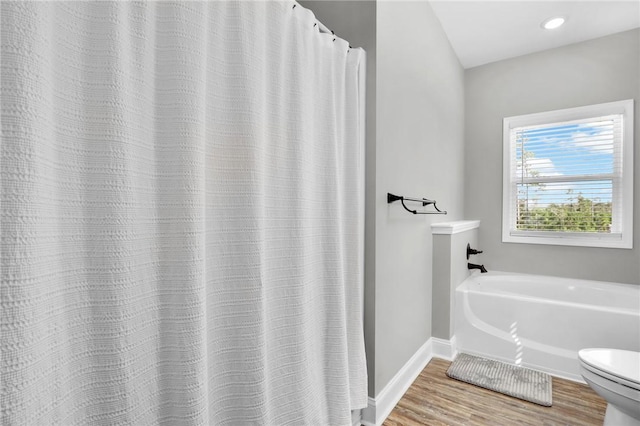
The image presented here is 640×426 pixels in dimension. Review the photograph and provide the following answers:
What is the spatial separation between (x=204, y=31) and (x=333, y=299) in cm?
104

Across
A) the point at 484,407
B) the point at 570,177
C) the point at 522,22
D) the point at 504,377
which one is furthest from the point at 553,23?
the point at 484,407

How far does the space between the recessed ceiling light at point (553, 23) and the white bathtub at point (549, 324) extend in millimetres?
2146

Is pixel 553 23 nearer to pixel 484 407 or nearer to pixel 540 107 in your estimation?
pixel 540 107

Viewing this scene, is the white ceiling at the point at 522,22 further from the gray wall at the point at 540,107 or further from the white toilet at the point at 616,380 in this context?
the white toilet at the point at 616,380

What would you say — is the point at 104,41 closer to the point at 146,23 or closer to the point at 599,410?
the point at 146,23

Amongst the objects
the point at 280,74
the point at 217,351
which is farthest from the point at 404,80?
the point at 217,351

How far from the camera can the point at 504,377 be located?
198 centimetres

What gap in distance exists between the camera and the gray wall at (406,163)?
1.62 metres

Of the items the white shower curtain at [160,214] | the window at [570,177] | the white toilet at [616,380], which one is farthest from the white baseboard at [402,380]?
the window at [570,177]

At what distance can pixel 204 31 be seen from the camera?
0.84 m

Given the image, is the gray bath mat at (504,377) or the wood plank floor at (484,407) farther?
the gray bath mat at (504,377)

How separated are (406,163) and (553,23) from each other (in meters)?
1.89

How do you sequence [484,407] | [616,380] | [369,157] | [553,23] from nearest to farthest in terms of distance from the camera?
[616,380] < [369,157] < [484,407] < [553,23]

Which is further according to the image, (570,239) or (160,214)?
(570,239)
